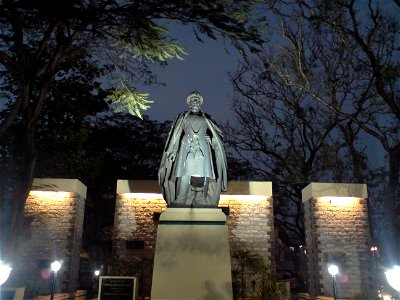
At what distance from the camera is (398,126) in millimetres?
11391

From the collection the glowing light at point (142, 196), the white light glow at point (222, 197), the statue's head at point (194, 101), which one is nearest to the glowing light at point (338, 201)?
the white light glow at point (222, 197)

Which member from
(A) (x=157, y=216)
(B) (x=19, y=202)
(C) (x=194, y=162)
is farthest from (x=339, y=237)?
(B) (x=19, y=202)

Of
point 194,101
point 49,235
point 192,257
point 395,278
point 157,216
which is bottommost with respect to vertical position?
point 395,278

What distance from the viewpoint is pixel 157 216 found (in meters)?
11.8

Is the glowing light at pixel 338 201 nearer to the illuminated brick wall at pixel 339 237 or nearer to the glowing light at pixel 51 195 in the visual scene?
the illuminated brick wall at pixel 339 237

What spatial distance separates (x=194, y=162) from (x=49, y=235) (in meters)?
6.55

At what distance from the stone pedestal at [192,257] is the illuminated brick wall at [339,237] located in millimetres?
5831

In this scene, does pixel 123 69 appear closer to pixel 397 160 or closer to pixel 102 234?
pixel 397 160

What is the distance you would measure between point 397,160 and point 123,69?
6.70 m

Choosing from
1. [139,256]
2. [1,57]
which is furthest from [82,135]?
[1,57]

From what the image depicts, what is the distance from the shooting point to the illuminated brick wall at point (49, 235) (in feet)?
37.4

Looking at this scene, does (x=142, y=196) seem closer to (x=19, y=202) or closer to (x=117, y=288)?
(x=19, y=202)

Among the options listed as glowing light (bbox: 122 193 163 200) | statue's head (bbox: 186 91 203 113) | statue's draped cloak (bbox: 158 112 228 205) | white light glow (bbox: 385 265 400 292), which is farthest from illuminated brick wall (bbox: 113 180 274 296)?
white light glow (bbox: 385 265 400 292)

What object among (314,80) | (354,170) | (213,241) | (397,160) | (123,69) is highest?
(314,80)
